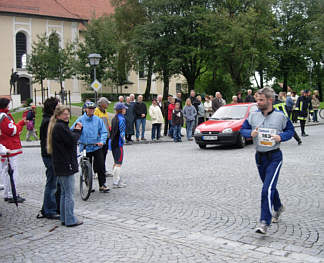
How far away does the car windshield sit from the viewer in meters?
16.6

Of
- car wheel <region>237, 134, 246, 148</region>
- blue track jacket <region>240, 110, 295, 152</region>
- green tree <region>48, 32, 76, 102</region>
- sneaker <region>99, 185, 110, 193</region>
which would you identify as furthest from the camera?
green tree <region>48, 32, 76, 102</region>

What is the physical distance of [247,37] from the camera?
33.9 meters

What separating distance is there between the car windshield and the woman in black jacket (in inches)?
431

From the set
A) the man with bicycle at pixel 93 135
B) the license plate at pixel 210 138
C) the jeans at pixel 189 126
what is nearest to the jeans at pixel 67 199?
the man with bicycle at pixel 93 135

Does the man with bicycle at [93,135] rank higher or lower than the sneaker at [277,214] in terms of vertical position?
higher

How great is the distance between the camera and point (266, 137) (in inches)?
226

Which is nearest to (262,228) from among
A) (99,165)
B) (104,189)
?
(104,189)

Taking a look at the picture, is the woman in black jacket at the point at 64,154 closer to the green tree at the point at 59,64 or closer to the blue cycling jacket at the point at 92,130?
the blue cycling jacket at the point at 92,130

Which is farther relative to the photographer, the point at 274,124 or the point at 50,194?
the point at 50,194

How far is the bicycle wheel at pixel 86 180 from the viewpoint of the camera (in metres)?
8.00

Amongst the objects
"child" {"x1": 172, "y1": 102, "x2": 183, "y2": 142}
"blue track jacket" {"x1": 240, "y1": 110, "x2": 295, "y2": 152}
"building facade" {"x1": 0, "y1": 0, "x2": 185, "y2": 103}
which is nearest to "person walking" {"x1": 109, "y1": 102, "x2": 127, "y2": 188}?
"blue track jacket" {"x1": 240, "y1": 110, "x2": 295, "y2": 152}

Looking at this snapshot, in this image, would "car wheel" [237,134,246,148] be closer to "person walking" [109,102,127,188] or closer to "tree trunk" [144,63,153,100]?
"person walking" [109,102,127,188]

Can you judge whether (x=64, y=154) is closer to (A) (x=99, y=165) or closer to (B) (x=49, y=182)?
(B) (x=49, y=182)

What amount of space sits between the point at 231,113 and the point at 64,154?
37.6 ft
